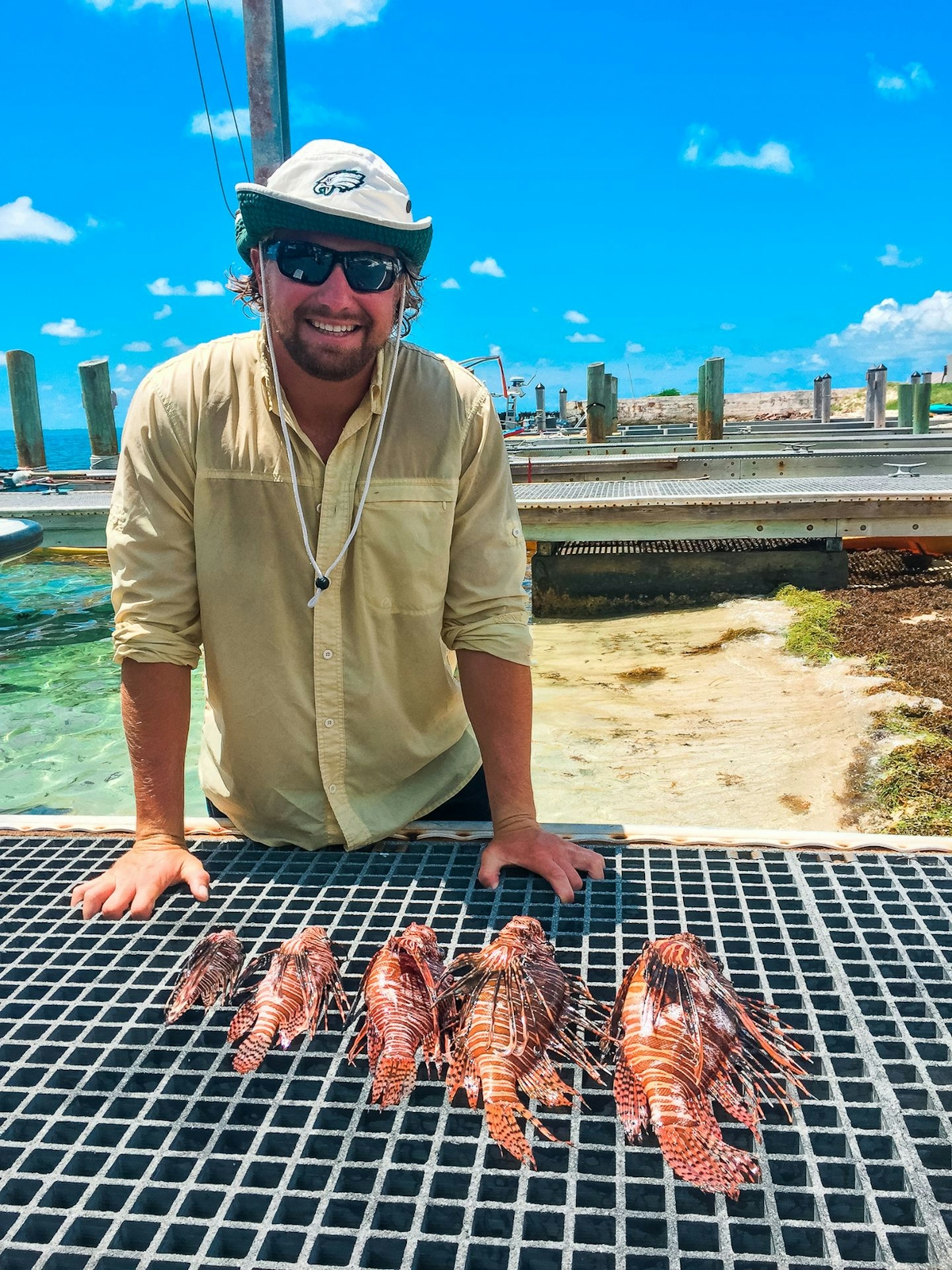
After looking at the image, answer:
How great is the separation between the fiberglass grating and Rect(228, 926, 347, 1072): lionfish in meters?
0.03

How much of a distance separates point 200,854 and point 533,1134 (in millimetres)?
1237

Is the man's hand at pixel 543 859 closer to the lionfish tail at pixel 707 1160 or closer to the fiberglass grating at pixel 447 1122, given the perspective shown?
the fiberglass grating at pixel 447 1122

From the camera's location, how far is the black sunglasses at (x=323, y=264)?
91.0 inches

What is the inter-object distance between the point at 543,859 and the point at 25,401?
21430 mm

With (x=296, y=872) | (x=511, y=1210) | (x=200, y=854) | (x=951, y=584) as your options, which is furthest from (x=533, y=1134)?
(x=951, y=584)

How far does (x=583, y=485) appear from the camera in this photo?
1171 centimetres

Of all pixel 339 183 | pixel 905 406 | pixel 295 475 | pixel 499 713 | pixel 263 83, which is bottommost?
pixel 499 713

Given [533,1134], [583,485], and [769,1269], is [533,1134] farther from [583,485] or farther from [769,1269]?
[583,485]

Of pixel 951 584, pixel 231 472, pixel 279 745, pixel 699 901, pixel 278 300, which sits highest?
pixel 278 300

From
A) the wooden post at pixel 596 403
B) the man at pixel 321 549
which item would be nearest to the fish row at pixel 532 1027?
→ the man at pixel 321 549

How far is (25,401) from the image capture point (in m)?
20.3

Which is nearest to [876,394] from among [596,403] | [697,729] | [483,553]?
[596,403]

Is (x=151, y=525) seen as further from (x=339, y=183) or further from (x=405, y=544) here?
(x=339, y=183)

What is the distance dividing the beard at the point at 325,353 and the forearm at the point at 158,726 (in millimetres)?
848
